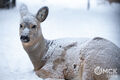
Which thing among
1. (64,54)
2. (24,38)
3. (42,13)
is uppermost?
(42,13)

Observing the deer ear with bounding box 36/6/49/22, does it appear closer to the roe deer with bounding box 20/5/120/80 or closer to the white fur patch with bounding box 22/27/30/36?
the roe deer with bounding box 20/5/120/80

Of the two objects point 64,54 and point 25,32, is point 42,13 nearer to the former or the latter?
point 25,32

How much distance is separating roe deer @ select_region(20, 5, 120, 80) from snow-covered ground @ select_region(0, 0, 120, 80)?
101 millimetres

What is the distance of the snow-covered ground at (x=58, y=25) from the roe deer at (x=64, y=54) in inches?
4.0

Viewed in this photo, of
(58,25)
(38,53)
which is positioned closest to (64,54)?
(38,53)

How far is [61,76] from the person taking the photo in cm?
177

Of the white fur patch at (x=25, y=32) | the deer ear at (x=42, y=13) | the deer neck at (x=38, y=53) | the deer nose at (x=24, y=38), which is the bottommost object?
the deer neck at (x=38, y=53)

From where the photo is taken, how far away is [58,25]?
2.11 m

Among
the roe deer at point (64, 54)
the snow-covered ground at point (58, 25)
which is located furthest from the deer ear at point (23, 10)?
the snow-covered ground at point (58, 25)

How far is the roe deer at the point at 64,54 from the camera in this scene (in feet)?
5.14

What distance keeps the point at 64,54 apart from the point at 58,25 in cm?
35

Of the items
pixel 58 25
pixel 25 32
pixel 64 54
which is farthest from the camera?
pixel 58 25

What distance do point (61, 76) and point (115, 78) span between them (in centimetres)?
37

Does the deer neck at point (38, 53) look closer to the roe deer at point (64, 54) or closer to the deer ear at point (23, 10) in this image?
the roe deer at point (64, 54)
